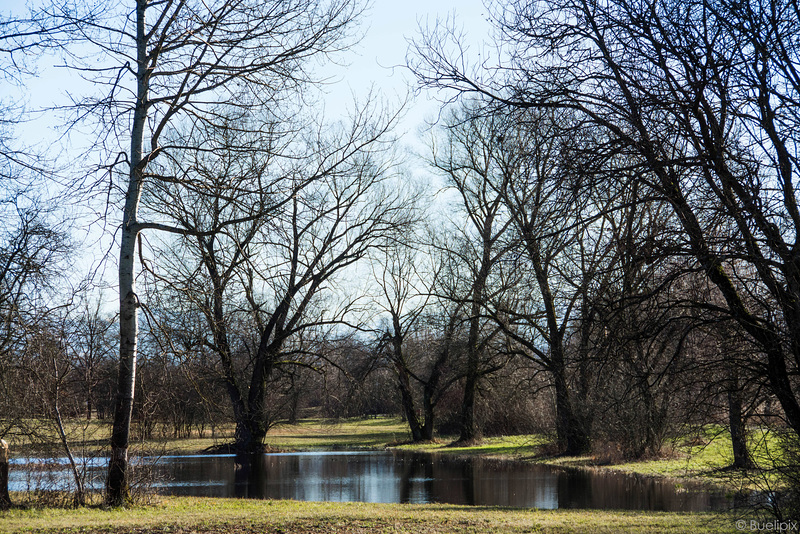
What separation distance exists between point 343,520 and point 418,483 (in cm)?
948

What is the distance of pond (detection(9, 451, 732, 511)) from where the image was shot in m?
14.4

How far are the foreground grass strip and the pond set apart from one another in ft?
5.93

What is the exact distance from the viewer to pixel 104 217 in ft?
37.3

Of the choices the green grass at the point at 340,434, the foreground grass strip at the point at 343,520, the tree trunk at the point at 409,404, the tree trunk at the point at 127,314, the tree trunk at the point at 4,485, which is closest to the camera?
the foreground grass strip at the point at 343,520

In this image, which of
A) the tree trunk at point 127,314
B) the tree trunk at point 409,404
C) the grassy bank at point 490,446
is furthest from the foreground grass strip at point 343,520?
the tree trunk at point 409,404

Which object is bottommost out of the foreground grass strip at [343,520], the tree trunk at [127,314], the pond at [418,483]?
the pond at [418,483]

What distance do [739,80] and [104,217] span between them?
31.3 ft

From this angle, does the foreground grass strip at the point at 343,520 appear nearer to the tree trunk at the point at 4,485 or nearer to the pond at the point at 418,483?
the tree trunk at the point at 4,485

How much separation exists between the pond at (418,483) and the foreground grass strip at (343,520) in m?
1.81

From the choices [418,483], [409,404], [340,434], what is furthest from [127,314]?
[340,434]

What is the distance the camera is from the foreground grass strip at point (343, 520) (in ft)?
29.3

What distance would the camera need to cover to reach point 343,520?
10.1 metres

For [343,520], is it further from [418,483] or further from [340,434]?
[340,434]

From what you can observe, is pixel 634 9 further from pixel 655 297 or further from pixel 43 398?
pixel 43 398
